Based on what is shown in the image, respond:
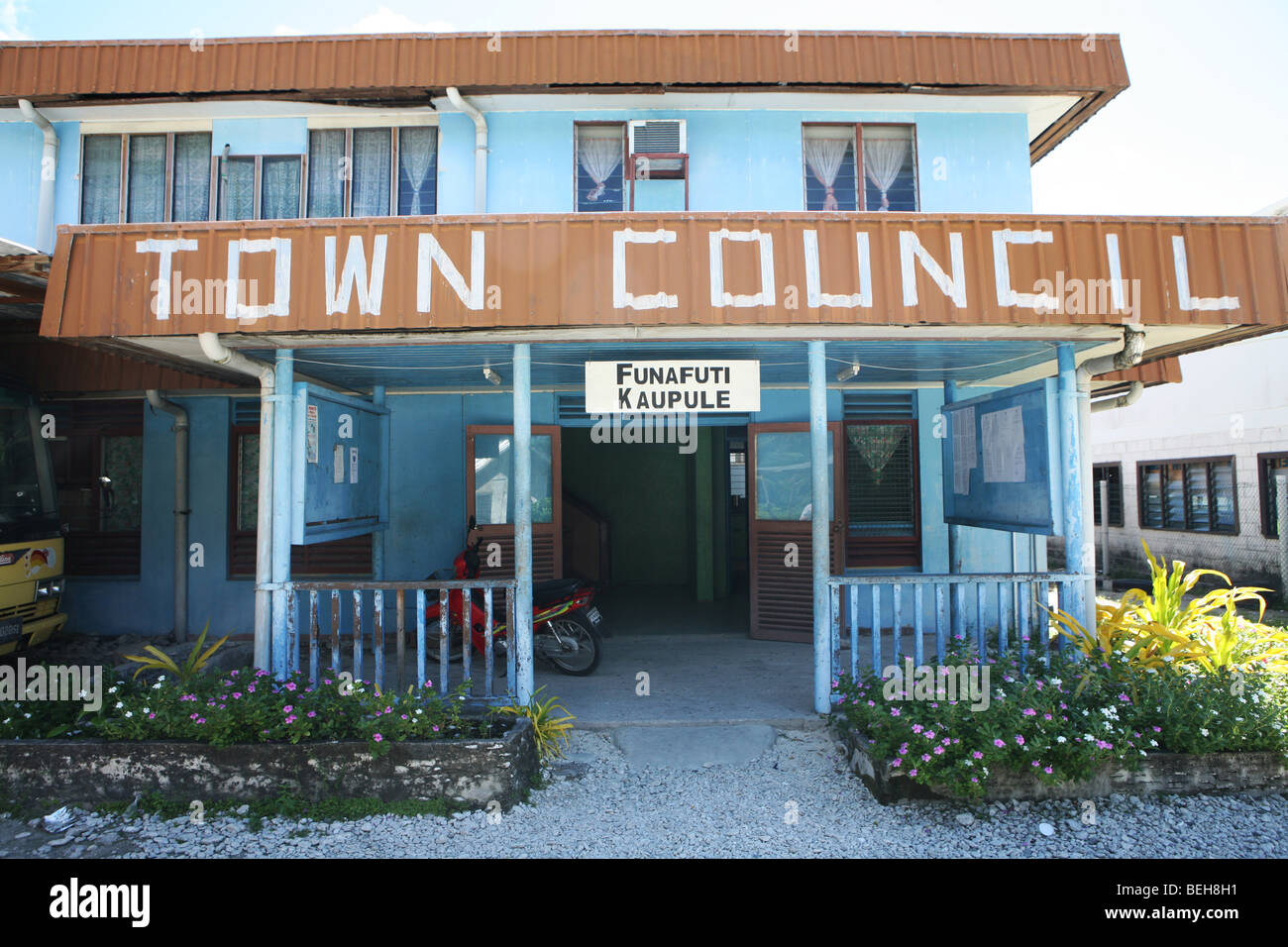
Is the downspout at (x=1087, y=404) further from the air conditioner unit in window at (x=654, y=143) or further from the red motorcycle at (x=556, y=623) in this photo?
the air conditioner unit in window at (x=654, y=143)

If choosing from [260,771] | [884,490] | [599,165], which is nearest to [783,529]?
[884,490]

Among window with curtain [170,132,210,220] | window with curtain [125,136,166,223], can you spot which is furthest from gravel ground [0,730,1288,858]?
window with curtain [125,136,166,223]

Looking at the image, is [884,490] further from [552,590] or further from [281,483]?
[281,483]

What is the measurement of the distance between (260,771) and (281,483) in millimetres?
2056

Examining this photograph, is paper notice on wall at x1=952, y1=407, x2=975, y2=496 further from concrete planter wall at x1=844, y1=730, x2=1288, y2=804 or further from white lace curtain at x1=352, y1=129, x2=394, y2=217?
white lace curtain at x1=352, y1=129, x2=394, y2=217

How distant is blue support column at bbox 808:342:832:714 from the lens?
5289mm

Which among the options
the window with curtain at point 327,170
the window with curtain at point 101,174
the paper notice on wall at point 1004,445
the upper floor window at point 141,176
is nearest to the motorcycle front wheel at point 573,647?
the paper notice on wall at point 1004,445

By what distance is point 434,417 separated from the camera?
8.34 metres

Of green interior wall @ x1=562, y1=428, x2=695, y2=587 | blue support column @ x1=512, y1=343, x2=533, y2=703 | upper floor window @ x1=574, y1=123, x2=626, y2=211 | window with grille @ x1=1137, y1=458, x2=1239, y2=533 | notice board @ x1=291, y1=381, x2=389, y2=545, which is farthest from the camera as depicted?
green interior wall @ x1=562, y1=428, x2=695, y2=587

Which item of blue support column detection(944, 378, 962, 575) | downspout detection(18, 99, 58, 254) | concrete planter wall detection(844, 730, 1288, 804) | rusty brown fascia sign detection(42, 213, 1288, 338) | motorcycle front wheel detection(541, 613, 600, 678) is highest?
downspout detection(18, 99, 58, 254)

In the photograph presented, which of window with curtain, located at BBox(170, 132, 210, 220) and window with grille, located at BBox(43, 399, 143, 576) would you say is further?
window with grille, located at BBox(43, 399, 143, 576)

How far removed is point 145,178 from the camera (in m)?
8.27

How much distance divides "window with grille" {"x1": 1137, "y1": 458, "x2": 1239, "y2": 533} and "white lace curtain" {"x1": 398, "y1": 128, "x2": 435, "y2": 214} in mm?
13298

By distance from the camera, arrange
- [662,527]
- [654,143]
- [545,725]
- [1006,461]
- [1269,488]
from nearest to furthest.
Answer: [545,725]
[1006,461]
[654,143]
[1269,488]
[662,527]
